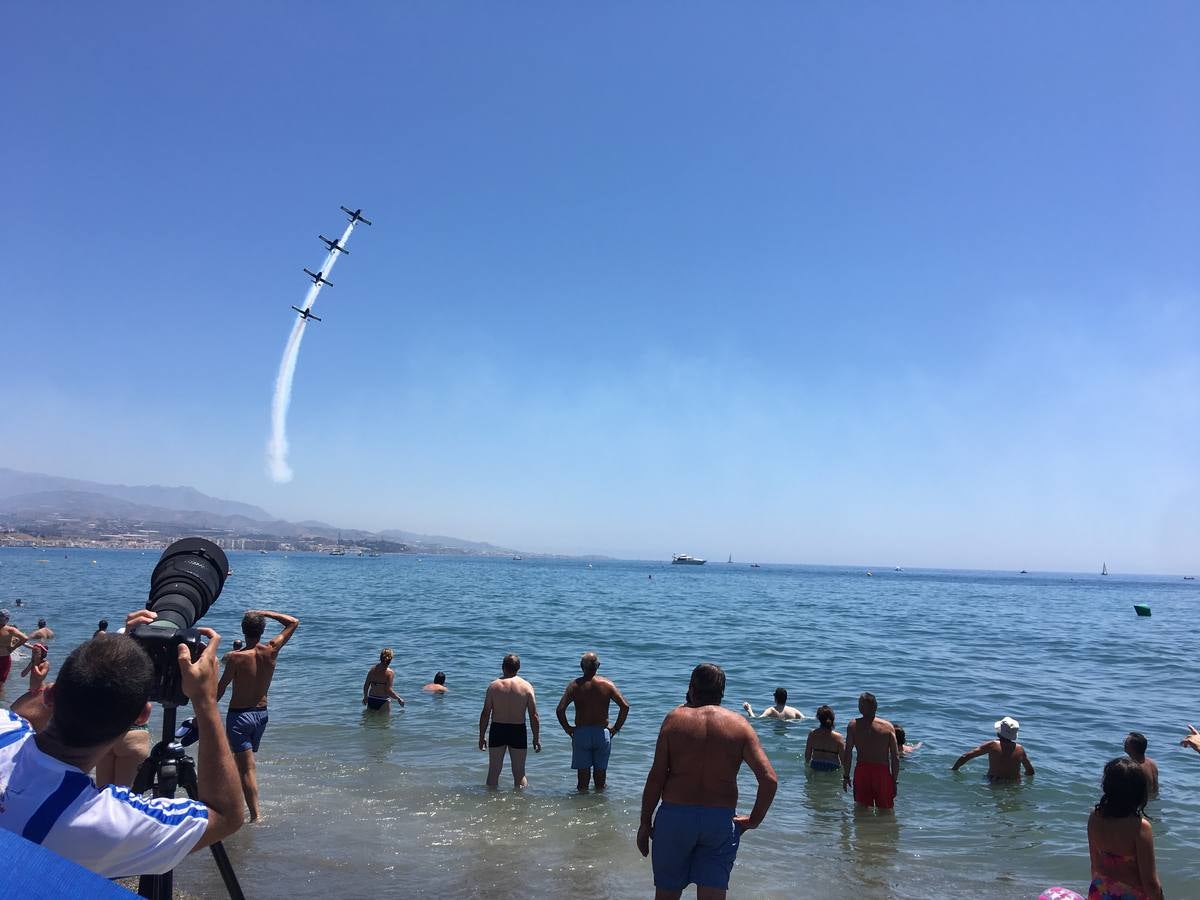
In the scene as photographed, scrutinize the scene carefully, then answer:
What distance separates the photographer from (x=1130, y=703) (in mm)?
17469

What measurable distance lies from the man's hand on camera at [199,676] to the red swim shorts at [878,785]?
865 centimetres

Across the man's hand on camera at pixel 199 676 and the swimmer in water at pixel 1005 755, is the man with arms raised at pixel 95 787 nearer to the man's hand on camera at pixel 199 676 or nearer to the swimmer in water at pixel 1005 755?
the man's hand on camera at pixel 199 676

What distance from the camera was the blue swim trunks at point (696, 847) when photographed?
4836 mm

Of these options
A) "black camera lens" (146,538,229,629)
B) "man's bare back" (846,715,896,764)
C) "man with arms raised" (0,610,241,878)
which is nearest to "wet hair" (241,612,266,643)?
"black camera lens" (146,538,229,629)

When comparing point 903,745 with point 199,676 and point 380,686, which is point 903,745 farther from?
Answer: point 199,676

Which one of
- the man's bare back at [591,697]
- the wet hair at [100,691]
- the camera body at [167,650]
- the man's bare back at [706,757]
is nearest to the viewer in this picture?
the wet hair at [100,691]

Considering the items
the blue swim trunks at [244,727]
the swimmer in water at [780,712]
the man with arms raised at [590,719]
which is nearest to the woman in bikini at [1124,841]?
the man with arms raised at [590,719]

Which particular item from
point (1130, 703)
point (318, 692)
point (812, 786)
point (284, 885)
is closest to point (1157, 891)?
point (812, 786)

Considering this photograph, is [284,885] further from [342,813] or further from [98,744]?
[98,744]

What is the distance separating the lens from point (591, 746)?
8.98 m

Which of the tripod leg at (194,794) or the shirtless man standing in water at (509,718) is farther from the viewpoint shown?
the shirtless man standing in water at (509,718)

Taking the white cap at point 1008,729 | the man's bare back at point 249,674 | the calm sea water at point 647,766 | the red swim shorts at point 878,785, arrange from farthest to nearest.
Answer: the white cap at point 1008,729
the red swim shorts at point 878,785
the man's bare back at point 249,674
the calm sea water at point 647,766

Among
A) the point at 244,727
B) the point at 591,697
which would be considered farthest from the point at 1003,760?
the point at 244,727

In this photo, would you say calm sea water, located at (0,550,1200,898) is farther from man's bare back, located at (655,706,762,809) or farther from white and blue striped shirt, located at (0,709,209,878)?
white and blue striped shirt, located at (0,709,209,878)
